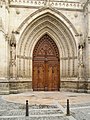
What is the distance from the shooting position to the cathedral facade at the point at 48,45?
18562 mm

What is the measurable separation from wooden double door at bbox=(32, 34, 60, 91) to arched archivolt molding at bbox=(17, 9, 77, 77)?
53 centimetres

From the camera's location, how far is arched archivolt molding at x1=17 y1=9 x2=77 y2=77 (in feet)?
63.2

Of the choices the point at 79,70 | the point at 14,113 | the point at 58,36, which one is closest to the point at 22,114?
the point at 14,113

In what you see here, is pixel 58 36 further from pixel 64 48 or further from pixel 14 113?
pixel 14 113

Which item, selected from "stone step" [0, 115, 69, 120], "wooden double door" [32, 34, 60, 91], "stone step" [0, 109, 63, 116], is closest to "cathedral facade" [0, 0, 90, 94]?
"wooden double door" [32, 34, 60, 91]

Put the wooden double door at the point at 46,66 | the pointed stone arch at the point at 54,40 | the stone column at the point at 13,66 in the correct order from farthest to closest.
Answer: the wooden double door at the point at 46,66 → the pointed stone arch at the point at 54,40 → the stone column at the point at 13,66

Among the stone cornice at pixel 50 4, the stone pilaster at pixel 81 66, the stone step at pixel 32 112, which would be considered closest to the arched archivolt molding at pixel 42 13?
the stone cornice at pixel 50 4

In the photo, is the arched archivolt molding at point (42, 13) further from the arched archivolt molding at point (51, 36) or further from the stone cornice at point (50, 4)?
the stone cornice at point (50, 4)

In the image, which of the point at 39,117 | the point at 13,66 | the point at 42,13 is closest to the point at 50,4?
the point at 42,13

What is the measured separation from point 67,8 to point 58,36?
235cm

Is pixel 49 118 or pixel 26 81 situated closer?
pixel 49 118

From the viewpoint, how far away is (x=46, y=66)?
20391 mm

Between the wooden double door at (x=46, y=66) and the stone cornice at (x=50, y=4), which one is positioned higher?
the stone cornice at (x=50, y=4)

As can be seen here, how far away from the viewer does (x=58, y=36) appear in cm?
2012
